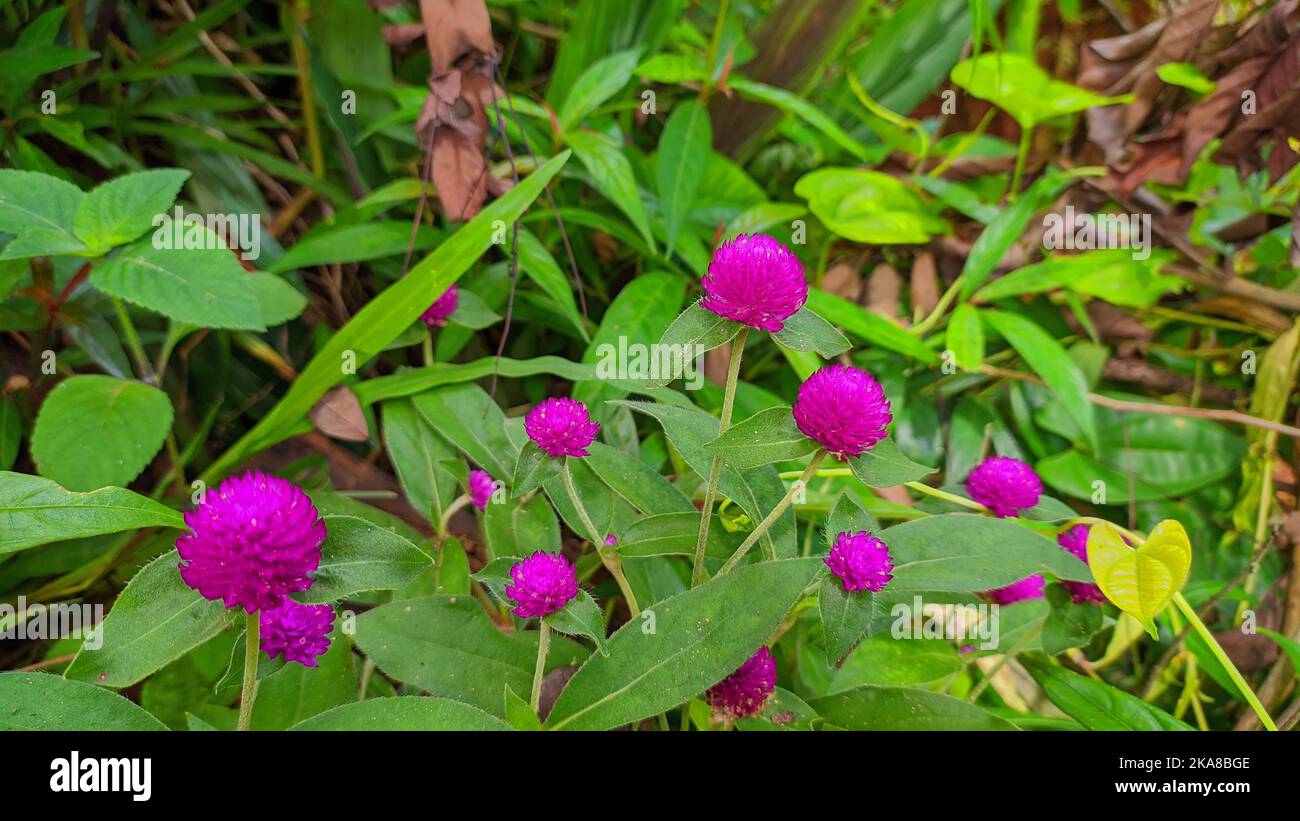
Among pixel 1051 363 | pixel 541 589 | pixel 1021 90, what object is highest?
pixel 1021 90

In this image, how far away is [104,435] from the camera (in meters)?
0.66

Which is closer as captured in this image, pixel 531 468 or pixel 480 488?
pixel 531 468

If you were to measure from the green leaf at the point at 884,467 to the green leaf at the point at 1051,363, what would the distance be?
53 centimetres

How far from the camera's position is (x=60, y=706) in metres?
0.46

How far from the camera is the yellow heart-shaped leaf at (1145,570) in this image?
57cm

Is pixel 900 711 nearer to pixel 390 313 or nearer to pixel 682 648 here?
pixel 682 648

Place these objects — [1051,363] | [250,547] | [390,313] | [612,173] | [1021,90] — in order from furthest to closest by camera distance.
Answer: [1021,90] → [1051,363] → [612,173] → [390,313] → [250,547]

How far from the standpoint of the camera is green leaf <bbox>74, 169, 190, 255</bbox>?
26.3 inches

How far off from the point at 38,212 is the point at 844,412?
0.66 m

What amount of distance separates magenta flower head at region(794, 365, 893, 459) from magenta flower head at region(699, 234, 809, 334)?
0.16ft

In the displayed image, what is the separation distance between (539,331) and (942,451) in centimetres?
52

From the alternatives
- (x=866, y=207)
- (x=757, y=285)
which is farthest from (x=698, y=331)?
(x=866, y=207)

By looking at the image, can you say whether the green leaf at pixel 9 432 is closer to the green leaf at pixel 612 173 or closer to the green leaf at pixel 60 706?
the green leaf at pixel 60 706
